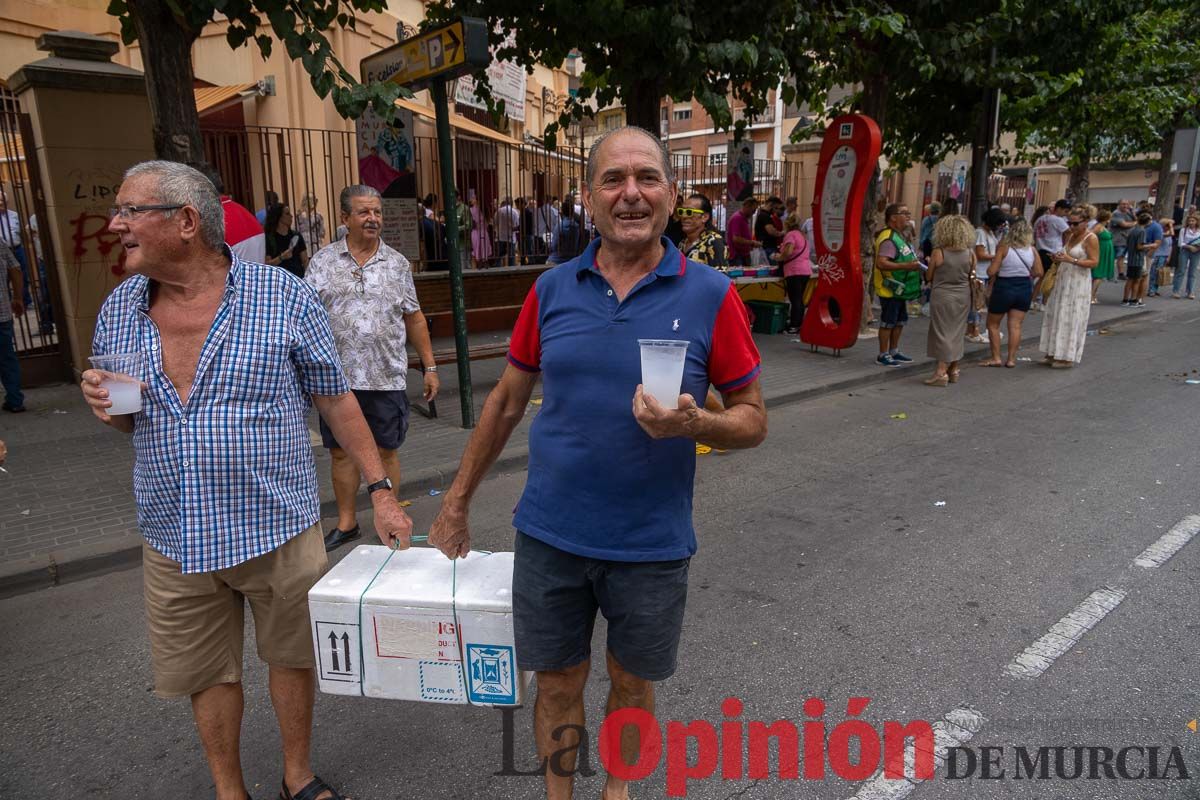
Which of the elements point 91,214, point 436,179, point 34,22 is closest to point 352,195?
point 91,214

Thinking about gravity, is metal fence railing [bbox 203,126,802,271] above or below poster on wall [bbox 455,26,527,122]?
below

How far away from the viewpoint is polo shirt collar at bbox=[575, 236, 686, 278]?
6.92 feet

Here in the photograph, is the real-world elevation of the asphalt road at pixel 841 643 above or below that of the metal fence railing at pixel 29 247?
below

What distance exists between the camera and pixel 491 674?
2348 mm

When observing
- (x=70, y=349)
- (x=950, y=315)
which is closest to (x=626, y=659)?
(x=950, y=315)

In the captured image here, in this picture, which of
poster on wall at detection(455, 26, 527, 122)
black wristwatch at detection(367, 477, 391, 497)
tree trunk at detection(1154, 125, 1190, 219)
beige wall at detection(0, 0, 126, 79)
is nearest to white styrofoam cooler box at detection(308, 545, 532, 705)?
black wristwatch at detection(367, 477, 391, 497)

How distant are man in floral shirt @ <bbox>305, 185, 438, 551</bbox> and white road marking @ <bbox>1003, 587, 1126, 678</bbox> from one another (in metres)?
3.27

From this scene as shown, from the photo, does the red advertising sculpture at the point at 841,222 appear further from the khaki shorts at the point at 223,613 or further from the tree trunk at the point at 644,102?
the khaki shorts at the point at 223,613

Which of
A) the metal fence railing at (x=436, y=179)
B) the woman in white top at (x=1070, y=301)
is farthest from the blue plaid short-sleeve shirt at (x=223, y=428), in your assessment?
the woman in white top at (x=1070, y=301)

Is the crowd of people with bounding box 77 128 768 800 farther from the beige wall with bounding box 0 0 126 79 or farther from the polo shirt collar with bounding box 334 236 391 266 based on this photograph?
the beige wall with bounding box 0 0 126 79

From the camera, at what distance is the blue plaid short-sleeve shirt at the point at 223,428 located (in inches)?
86.0

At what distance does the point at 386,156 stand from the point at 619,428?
317 inches

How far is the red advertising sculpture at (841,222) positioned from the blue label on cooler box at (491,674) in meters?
8.21

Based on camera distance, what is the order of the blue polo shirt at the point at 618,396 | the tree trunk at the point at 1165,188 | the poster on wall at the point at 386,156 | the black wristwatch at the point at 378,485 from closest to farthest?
the blue polo shirt at the point at 618,396
the black wristwatch at the point at 378,485
the poster on wall at the point at 386,156
the tree trunk at the point at 1165,188
